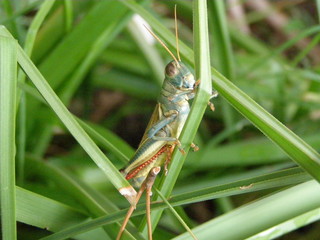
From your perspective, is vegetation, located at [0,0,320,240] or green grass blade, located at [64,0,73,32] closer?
vegetation, located at [0,0,320,240]

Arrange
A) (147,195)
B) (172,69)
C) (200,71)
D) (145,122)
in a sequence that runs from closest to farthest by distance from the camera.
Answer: (200,71) → (147,195) → (172,69) → (145,122)

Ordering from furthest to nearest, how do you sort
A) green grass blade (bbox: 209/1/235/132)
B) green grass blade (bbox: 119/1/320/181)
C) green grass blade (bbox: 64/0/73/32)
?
green grass blade (bbox: 209/1/235/132)
green grass blade (bbox: 64/0/73/32)
green grass blade (bbox: 119/1/320/181)

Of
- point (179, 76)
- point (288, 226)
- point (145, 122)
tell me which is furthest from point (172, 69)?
point (145, 122)

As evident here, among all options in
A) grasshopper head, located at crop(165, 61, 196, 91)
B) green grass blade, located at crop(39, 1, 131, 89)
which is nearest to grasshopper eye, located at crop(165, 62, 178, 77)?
grasshopper head, located at crop(165, 61, 196, 91)

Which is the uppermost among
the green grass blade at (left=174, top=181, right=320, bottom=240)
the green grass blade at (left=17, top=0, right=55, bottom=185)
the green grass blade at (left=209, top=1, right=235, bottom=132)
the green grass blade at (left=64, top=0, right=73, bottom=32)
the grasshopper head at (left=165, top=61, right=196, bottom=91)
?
the green grass blade at (left=64, top=0, right=73, bottom=32)

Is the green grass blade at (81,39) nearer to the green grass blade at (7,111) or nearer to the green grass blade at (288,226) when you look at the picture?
the green grass blade at (7,111)

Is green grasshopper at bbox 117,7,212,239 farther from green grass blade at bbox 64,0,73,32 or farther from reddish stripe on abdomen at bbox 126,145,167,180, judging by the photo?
green grass blade at bbox 64,0,73,32

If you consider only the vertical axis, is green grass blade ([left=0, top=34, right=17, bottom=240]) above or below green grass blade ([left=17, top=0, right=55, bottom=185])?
below

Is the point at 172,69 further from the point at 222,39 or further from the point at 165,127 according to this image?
the point at 222,39
